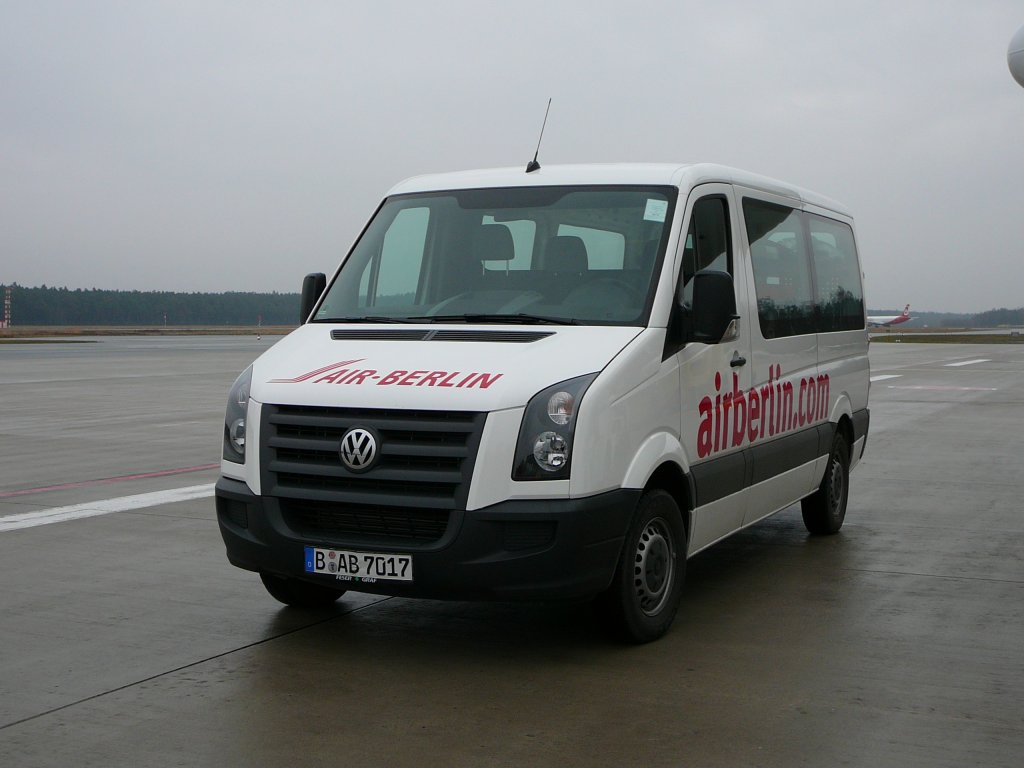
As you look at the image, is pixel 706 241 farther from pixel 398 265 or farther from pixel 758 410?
pixel 398 265

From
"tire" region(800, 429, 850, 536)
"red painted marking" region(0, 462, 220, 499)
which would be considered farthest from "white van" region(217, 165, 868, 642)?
"red painted marking" region(0, 462, 220, 499)

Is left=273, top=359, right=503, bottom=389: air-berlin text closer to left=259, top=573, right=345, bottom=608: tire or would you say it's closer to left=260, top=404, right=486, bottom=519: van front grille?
left=260, top=404, right=486, bottom=519: van front grille

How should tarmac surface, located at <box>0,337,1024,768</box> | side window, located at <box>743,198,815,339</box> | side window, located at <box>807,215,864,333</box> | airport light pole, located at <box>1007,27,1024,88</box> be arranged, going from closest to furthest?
tarmac surface, located at <box>0,337,1024,768</box>
side window, located at <box>743,198,815,339</box>
side window, located at <box>807,215,864,333</box>
airport light pole, located at <box>1007,27,1024,88</box>

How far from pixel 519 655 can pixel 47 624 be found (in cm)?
229

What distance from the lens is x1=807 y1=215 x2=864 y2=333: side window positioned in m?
8.07

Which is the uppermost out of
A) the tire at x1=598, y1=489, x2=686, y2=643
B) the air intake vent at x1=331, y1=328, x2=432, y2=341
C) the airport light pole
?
the airport light pole

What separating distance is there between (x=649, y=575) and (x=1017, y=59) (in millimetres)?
7552

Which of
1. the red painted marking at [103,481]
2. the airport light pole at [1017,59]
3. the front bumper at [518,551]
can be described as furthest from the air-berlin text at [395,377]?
the airport light pole at [1017,59]

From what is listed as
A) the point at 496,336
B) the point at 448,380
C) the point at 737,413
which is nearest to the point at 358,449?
the point at 448,380

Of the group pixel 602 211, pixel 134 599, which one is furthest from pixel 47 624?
pixel 602 211

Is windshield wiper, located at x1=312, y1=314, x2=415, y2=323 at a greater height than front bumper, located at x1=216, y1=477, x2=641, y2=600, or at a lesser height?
greater

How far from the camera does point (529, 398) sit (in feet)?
16.3

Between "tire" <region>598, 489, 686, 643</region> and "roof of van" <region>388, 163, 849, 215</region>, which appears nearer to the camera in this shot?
"tire" <region>598, 489, 686, 643</region>

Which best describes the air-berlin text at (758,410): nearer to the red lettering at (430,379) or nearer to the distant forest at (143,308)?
the red lettering at (430,379)
